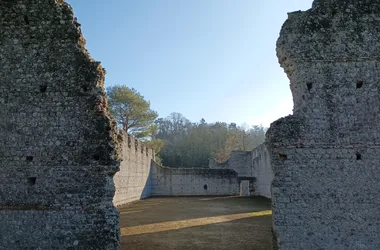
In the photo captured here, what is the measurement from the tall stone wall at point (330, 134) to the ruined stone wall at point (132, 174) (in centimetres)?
1105

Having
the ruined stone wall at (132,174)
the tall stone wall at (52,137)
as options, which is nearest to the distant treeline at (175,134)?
the ruined stone wall at (132,174)

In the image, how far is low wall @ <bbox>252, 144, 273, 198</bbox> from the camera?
23.4 m

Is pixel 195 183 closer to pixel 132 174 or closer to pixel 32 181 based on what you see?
pixel 132 174

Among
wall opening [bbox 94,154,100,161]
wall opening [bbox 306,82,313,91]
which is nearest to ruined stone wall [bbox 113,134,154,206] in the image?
wall opening [bbox 94,154,100,161]

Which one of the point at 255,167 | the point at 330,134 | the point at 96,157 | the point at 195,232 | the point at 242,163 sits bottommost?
the point at 195,232

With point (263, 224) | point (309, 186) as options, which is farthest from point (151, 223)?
point (309, 186)

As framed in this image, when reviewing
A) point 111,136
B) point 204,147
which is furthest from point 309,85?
point 204,147

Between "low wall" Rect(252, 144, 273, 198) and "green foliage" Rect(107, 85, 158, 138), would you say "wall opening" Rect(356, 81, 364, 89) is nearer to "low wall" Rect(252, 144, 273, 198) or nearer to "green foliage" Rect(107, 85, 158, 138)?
"low wall" Rect(252, 144, 273, 198)

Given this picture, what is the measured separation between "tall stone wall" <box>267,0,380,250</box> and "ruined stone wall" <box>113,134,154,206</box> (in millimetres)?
11055

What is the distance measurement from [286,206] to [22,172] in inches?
215

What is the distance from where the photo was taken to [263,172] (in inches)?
1013

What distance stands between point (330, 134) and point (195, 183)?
23.1 meters

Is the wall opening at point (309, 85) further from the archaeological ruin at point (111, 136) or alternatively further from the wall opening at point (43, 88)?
the wall opening at point (43, 88)

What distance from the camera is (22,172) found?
21.6 feet
